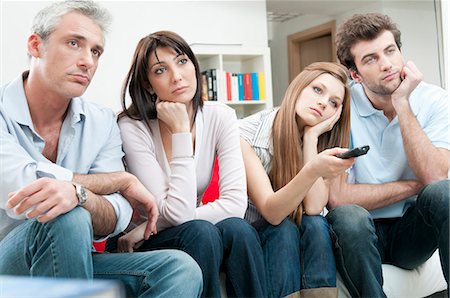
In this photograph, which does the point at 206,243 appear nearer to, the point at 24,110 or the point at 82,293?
the point at 24,110

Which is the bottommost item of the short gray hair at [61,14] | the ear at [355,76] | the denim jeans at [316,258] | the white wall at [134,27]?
the denim jeans at [316,258]

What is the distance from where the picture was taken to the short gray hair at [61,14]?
57.3 inches

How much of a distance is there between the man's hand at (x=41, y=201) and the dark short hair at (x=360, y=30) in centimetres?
125

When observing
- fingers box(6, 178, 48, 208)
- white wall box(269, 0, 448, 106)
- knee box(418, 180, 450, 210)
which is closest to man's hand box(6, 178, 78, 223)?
fingers box(6, 178, 48, 208)

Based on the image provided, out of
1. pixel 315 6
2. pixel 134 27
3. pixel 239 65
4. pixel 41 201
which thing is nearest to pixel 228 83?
pixel 239 65

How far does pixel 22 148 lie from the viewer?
4.26ft

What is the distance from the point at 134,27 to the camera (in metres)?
4.28

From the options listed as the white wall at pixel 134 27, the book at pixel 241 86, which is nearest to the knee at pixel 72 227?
the white wall at pixel 134 27

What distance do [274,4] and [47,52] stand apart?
391 cm

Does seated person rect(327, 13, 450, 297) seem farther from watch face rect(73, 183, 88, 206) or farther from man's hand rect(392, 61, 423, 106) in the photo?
watch face rect(73, 183, 88, 206)

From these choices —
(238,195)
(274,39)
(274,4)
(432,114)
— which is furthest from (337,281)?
(274,39)

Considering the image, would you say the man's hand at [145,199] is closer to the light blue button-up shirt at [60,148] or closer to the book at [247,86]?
the light blue button-up shirt at [60,148]

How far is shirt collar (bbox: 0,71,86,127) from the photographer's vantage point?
4.47ft

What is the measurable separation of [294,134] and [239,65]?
3.30m
